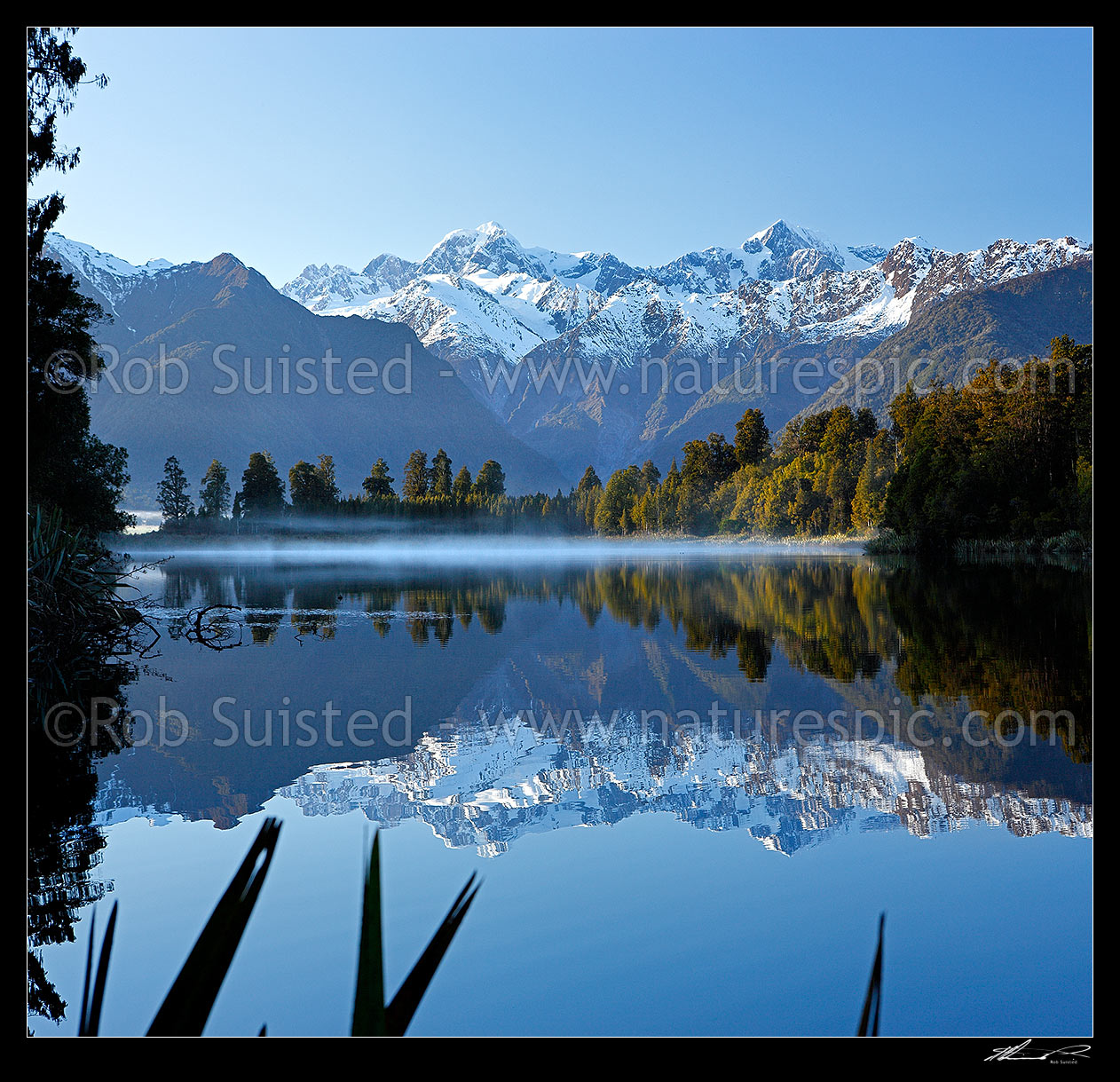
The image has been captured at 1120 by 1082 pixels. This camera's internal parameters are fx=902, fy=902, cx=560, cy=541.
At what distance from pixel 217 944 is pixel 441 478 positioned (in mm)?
88932

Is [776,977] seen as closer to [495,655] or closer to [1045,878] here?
[1045,878]

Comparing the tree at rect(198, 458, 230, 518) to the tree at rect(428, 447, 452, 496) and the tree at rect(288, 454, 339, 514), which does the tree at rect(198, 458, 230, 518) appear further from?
the tree at rect(428, 447, 452, 496)

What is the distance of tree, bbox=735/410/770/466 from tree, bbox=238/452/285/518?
3688 centimetres

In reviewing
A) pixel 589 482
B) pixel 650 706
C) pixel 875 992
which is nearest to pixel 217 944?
pixel 875 992

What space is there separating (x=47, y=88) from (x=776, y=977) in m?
10.0

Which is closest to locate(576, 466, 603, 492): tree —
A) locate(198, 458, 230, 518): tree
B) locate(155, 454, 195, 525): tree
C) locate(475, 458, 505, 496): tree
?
locate(475, 458, 505, 496): tree

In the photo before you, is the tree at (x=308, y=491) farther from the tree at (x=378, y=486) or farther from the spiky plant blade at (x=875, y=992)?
the spiky plant blade at (x=875, y=992)

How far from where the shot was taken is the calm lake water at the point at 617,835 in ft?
8.87

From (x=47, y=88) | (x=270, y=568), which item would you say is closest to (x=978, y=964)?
(x=47, y=88)

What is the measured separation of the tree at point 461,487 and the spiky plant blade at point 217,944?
291 feet

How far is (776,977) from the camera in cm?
282
